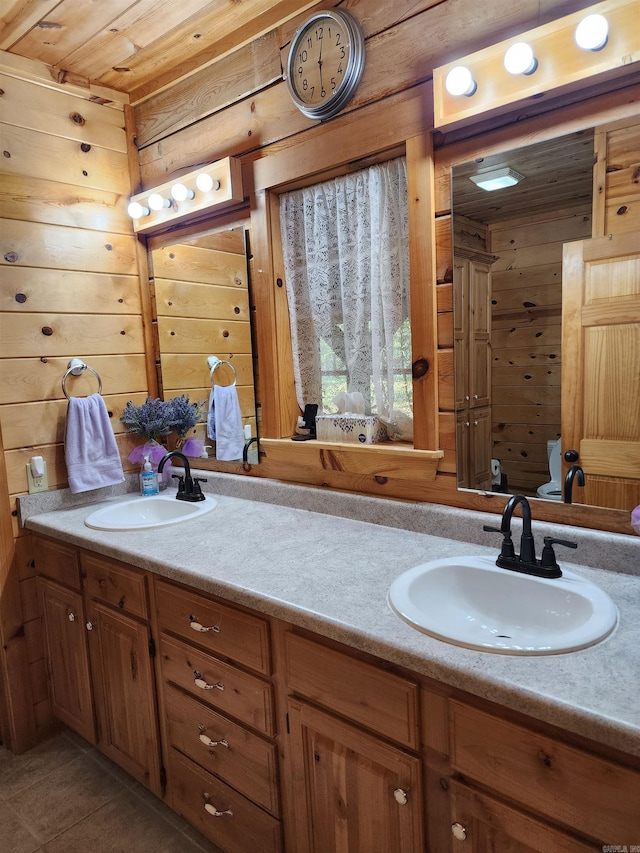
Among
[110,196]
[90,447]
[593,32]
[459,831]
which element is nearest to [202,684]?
[459,831]

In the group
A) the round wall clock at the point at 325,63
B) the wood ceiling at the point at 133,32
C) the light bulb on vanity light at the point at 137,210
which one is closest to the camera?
the round wall clock at the point at 325,63

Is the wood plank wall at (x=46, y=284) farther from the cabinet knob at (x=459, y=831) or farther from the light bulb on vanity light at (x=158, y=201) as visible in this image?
the cabinet knob at (x=459, y=831)

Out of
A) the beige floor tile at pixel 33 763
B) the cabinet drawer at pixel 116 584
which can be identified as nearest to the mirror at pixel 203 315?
the cabinet drawer at pixel 116 584

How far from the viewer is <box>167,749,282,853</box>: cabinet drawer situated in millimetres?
1342

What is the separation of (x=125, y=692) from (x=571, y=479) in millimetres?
1465

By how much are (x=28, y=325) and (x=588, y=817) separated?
6.93 feet

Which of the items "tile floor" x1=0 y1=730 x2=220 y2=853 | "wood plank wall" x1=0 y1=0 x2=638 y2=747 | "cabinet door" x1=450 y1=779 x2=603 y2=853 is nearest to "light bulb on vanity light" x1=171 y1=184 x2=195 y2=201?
"wood plank wall" x1=0 y1=0 x2=638 y2=747

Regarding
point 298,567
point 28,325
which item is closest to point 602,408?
point 298,567

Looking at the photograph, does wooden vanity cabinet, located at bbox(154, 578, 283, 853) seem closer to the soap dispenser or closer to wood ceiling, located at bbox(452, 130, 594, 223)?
the soap dispenser

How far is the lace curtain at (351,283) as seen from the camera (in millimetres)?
1618

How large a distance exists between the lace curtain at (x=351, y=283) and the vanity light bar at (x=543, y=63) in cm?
25

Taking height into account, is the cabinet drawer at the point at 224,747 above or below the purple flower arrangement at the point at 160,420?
below

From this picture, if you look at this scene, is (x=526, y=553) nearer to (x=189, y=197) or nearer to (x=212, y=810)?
(x=212, y=810)

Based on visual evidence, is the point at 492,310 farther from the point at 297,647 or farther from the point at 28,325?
the point at 28,325
